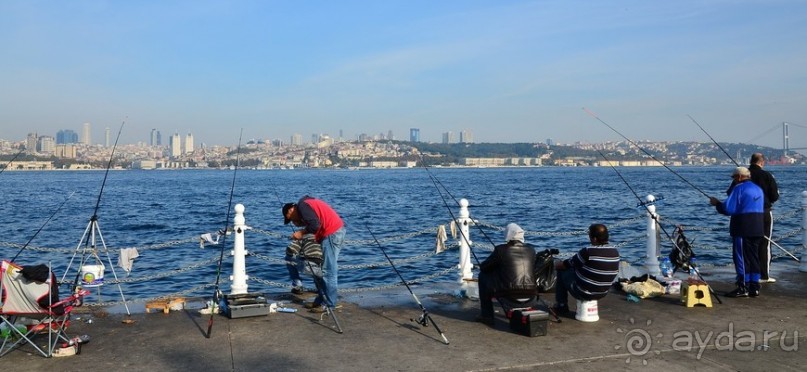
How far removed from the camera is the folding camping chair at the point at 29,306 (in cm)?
584

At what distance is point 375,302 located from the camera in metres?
8.24

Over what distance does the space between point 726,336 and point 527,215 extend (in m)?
30.9

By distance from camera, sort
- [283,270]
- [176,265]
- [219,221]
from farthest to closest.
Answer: [219,221]
[176,265]
[283,270]

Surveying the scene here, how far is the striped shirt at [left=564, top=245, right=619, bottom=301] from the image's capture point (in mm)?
6738

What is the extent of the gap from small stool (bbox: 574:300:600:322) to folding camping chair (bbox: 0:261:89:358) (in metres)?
4.95

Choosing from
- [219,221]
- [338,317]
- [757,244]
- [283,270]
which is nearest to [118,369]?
[338,317]

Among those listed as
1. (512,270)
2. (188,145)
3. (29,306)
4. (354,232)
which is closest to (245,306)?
(29,306)

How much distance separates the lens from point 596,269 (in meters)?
6.76

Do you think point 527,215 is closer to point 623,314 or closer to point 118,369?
point 623,314

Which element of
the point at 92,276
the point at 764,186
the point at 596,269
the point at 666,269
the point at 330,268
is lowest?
the point at 666,269

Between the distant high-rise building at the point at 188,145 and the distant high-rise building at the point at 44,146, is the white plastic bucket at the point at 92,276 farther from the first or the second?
the distant high-rise building at the point at 188,145

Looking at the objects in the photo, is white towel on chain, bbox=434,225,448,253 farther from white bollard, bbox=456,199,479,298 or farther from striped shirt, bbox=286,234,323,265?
striped shirt, bbox=286,234,323,265

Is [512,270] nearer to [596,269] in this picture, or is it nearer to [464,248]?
[596,269]

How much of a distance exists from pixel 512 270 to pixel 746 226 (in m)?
3.46
